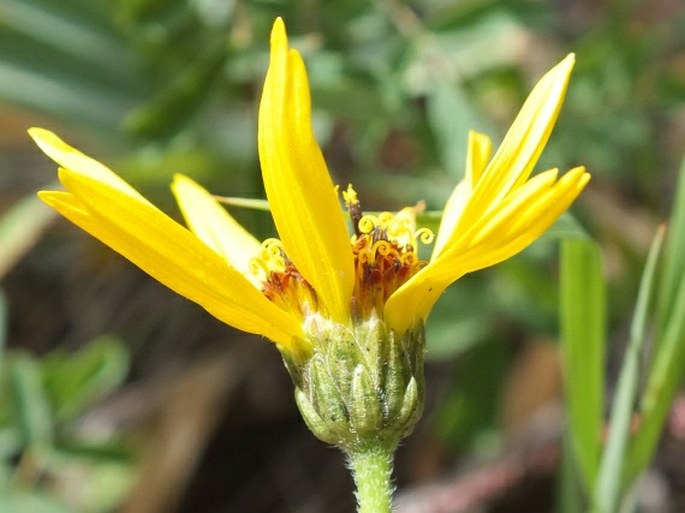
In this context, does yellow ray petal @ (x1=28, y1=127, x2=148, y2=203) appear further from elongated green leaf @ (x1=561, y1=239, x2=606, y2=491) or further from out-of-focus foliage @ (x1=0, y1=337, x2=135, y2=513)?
out-of-focus foliage @ (x1=0, y1=337, x2=135, y2=513)

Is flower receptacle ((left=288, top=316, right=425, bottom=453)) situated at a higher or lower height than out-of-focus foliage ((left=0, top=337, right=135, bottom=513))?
lower

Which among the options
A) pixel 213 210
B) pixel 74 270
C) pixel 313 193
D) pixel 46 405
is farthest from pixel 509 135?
pixel 74 270

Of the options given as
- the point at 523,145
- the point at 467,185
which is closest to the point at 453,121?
the point at 467,185

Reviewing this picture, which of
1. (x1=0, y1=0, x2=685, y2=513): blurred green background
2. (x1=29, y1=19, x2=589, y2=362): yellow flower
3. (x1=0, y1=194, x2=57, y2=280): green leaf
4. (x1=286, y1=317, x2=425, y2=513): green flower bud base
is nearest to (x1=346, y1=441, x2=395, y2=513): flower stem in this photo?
(x1=286, y1=317, x2=425, y2=513): green flower bud base

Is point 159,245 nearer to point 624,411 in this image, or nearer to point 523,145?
point 523,145

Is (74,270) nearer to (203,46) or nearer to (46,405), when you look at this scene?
(203,46)

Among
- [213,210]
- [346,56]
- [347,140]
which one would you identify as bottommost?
[213,210]

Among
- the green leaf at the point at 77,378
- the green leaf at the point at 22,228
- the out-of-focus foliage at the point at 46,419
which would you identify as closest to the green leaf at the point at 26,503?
the out-of-focus foliage at the point at 46,419

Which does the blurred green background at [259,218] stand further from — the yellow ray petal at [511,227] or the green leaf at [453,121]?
the yellow ray petal at [511,227]
